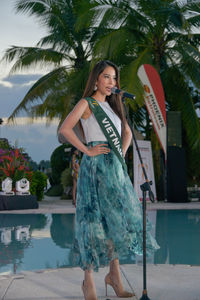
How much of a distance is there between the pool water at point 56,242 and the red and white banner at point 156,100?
15.6 feet

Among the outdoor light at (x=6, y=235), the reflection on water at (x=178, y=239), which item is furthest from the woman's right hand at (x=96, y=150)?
the outdoor light at (x=6, y=235)

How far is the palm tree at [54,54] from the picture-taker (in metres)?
21.8

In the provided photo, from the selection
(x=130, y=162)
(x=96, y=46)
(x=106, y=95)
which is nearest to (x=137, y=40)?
(x=96, y=46)

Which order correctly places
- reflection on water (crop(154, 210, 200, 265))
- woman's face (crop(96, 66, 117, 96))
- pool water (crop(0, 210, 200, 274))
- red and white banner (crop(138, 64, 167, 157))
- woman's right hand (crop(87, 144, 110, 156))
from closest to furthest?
1. woman's right hand (crop(87, 144, 110, 156))
2. woman's face (crop(96, 66, 117, 96))
3. pool water (crop(0, 210, 200, 274))
4. reflection on water (crop(154, 210, 200, 265))
5. red and white banner (crop(138, 64, 167, 157))

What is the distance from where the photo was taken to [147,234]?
12.0 ft

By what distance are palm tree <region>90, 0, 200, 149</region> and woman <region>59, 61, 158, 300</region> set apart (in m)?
12.8

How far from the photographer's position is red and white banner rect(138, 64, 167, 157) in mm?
16016

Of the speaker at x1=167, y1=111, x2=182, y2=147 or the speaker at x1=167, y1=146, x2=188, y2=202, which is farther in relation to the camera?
the speaker at x1=167, y1=111, x2=182, y2=147

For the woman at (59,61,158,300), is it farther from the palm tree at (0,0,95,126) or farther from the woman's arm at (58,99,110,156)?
the palm tree at (0,0,95,126)

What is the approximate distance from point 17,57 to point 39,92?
2249mm

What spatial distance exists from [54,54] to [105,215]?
1948cm

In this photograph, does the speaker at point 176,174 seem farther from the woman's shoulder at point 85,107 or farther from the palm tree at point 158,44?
the woman's shoulder at point 85,107

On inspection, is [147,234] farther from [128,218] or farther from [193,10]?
[193,10]

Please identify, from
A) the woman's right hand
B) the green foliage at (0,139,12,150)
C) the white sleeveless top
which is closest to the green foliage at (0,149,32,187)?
the green foliage at (0,139,12,150)
